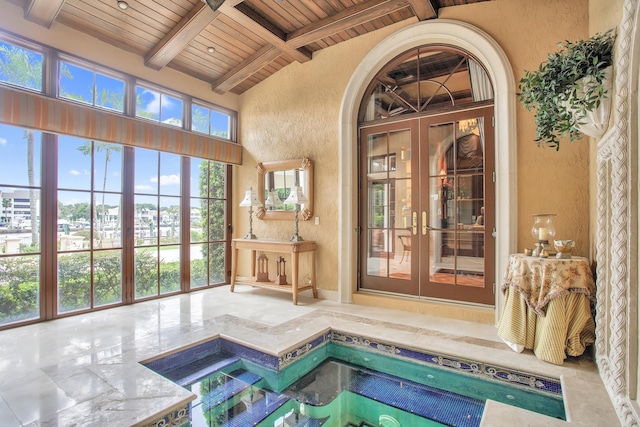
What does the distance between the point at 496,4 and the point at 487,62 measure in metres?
0.63

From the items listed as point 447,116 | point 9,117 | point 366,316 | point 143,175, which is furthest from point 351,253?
point 9,117

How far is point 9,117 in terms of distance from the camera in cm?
338

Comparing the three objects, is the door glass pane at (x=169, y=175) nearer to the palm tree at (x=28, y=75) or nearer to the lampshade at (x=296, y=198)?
the palm tree at (x=28, y=75)

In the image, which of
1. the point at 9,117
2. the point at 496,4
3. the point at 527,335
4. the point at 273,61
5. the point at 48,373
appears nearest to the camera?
the point at 48,373

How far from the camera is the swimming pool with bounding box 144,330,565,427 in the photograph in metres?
2.34

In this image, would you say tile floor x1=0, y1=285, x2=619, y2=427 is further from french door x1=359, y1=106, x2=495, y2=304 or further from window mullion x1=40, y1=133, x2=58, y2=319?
french door x1=359, y1=106, x2=495, y2=304

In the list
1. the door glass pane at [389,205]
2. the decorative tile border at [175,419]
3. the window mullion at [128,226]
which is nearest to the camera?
A: the decorative tile border at [175,419]

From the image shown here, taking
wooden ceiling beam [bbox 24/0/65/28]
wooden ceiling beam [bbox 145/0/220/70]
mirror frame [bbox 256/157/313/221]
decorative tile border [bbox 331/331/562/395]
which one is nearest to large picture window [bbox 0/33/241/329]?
wooden ceiling beam [bbox 24/0/65/28]

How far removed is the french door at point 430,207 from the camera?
12.6 ft

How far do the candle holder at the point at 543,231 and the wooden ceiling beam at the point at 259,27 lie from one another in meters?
3.64

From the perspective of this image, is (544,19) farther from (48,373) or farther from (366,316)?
(48,373)

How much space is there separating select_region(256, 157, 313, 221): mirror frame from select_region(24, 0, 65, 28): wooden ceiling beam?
304 centimetres

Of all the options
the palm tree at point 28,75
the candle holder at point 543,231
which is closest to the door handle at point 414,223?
the candle holder at point 543,231

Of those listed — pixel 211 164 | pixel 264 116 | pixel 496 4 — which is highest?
pixel 496 4
